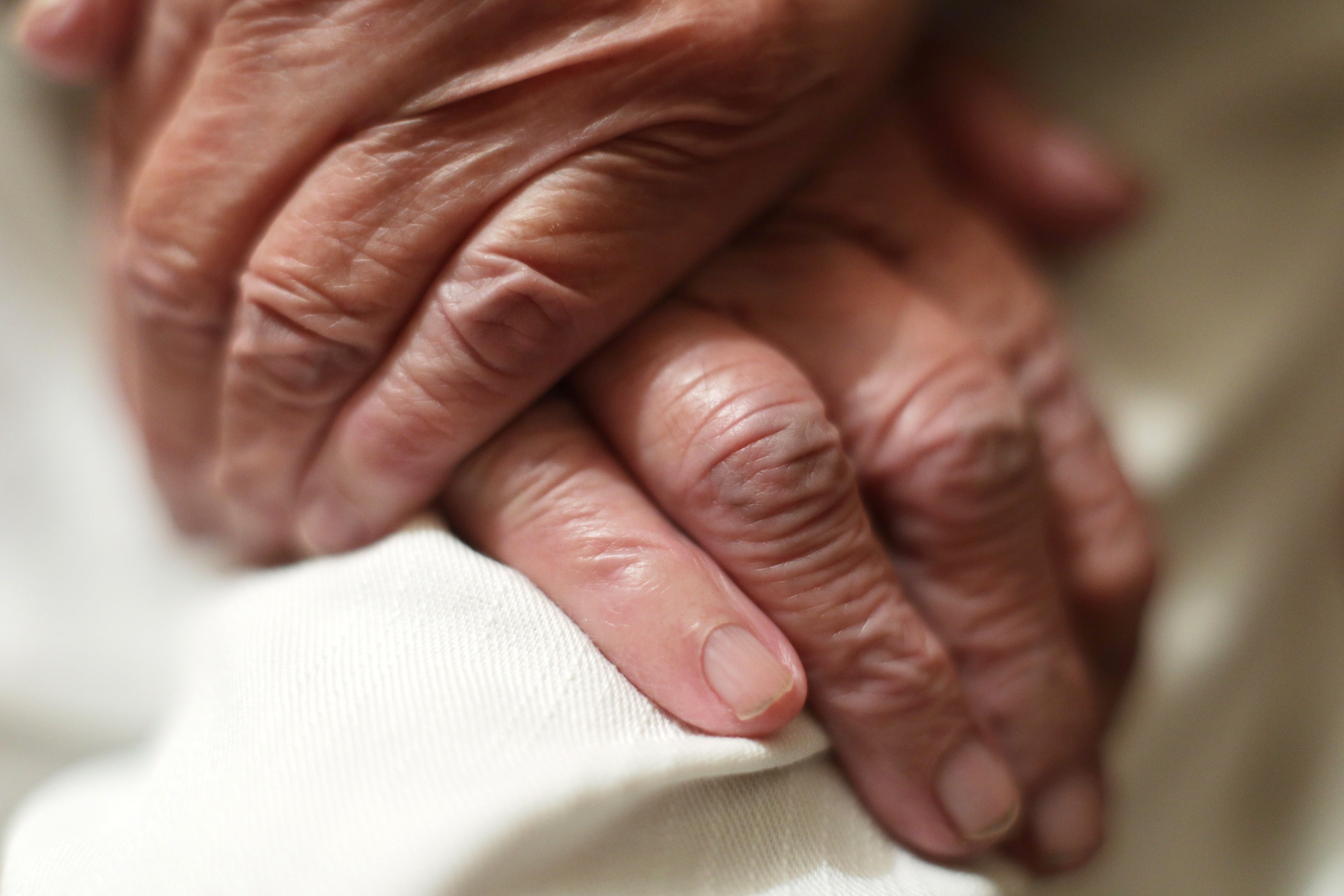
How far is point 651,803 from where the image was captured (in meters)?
0.51

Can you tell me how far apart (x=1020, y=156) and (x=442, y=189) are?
62cm

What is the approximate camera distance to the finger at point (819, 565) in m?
0.56

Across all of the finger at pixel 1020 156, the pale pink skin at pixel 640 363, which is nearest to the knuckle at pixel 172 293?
the pale pink skin at pixel 640 363

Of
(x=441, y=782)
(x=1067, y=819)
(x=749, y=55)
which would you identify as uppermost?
(x=749, y=55)

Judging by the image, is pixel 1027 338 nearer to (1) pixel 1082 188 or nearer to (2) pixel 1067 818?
(1) pixel 1082 188

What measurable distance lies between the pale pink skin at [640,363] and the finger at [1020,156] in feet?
1.06

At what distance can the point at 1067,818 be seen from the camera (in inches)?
26.0

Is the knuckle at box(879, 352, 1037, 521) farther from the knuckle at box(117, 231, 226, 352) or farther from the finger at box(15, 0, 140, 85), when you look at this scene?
the finger at box(15, 0, 140, 85)

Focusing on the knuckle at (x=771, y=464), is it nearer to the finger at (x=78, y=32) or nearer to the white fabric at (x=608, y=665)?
the white fabric at (x=608, y=665)

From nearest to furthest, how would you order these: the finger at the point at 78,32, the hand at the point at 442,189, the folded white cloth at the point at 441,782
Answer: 1. the folded white cloth at the point at 441,782
2. the hand at the point at 442,189
3. the finger at the point at 78,32

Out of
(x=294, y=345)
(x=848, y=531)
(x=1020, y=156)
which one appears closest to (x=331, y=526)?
(x=294, y=345)

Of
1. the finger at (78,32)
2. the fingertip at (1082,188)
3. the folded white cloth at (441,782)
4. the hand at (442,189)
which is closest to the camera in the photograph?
the folded white cloth at (441,782)

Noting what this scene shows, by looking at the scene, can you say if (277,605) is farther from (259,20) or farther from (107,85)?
(107,85)

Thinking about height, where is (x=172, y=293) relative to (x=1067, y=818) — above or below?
above
